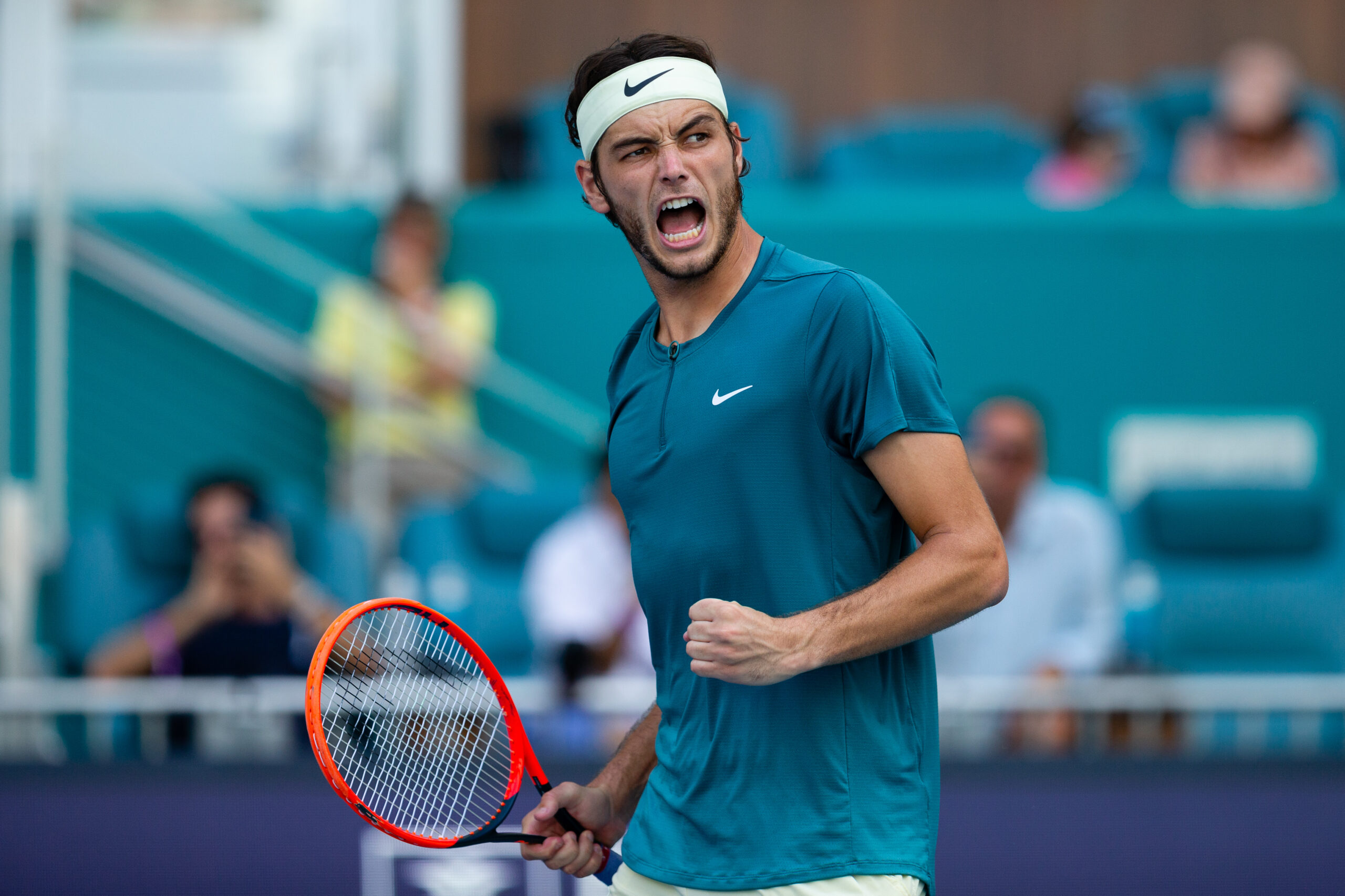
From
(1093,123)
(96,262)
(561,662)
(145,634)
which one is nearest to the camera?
(561,662)

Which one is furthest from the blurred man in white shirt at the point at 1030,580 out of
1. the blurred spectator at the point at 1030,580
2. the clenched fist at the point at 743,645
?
the clenched fist at the point at 743,645

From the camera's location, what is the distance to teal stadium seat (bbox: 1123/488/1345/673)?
5.28 meters

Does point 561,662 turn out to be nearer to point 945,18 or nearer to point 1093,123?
point 1093,123

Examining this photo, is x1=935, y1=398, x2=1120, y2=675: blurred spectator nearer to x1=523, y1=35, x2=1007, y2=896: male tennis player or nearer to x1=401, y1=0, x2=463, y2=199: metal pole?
x1=523, y1=35, x2=1007, y2=896: male tennis player

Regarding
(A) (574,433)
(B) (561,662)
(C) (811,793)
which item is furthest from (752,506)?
(A) (574,433)

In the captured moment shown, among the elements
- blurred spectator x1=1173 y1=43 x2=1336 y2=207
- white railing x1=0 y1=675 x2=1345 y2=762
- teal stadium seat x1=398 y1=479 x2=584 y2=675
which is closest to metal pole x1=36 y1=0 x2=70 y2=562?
teal stadium seat x1=398 y1=479 x2=584 y2=675

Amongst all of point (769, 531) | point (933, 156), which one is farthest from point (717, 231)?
point (933, 156)

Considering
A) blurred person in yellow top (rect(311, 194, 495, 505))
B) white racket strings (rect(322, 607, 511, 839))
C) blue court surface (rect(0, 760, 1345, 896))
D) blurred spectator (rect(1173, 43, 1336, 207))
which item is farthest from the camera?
blurred spectator (rect(1173, 43, 1336, 207))

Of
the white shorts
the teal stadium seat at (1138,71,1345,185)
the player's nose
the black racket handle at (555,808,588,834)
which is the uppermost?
the teal stadium seat at (1138,71,1345,185)

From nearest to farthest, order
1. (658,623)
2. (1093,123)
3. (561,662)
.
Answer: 1. (658,623)
2. (561,662)
3. (1093,123)

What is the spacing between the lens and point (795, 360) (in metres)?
1.88

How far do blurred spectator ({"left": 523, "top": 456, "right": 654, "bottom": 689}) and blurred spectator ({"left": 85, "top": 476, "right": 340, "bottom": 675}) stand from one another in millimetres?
658

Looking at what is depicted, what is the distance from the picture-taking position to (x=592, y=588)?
16.4 feet

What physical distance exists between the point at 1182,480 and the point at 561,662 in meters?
3.10
